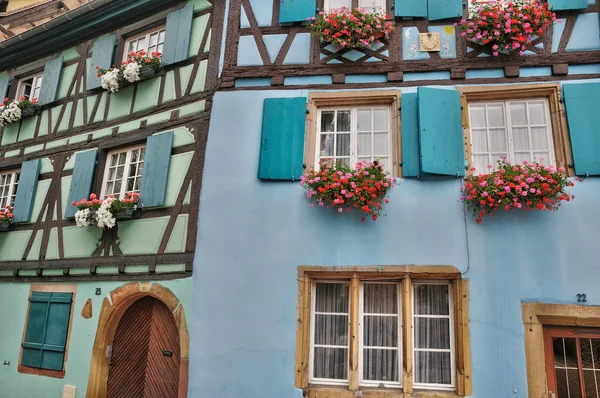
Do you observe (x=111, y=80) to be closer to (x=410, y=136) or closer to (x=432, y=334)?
(x=410, y=136)

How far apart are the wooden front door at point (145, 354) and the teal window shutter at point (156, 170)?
1.46m

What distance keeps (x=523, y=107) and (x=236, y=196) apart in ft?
12.5

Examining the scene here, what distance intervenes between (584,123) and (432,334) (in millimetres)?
3026

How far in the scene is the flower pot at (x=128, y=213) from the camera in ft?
22.2

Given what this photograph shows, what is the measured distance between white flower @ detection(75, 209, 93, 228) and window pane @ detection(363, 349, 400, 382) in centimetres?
444

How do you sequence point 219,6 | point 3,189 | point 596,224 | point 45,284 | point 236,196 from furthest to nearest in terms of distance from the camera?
point 3,189, point 45,284, point 219,6, point 236,196, point 596,224

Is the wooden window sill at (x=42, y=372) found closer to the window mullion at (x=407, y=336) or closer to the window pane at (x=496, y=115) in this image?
the window mullion at (x=407, y=336)

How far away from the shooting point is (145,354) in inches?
263

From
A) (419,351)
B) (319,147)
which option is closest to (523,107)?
(319,147)

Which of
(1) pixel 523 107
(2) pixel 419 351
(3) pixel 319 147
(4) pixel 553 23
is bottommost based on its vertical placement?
(2) pixel 419 351

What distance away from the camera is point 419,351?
5379 millimetres

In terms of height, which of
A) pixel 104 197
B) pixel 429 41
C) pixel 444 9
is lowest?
pixel 104 197

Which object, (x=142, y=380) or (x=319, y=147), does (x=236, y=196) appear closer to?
(x=319, y=147)

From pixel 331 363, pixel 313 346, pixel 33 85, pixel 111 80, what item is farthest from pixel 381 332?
pixel 33 85
